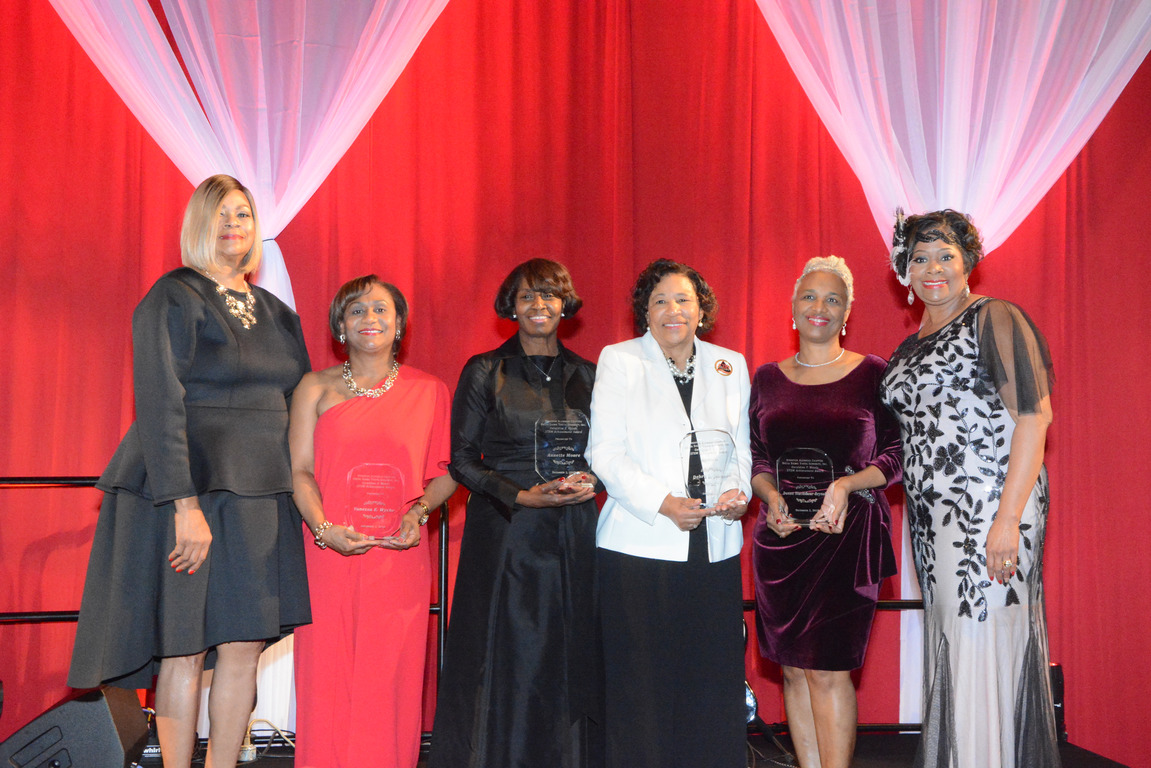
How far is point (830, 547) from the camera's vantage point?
2.63m

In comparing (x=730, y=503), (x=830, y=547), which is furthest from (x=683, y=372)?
(x=830, y=547)

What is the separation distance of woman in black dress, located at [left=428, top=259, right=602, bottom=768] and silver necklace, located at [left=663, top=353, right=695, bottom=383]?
0.28 m

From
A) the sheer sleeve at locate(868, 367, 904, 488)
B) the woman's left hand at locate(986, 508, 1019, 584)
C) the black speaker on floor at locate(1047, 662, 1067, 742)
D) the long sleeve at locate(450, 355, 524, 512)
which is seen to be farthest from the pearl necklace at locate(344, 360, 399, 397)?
the black speaker on floor at locate(1047, 662, 1067, 742)

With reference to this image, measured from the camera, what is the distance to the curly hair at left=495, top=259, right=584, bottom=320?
106 inches

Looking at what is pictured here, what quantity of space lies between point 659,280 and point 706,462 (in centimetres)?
65

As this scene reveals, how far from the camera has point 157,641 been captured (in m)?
2.25

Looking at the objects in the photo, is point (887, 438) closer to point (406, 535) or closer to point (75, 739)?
point (406, 535)

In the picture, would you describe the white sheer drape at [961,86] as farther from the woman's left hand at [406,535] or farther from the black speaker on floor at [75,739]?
the black speaker on floor at [75,739]

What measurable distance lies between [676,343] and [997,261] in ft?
7.00

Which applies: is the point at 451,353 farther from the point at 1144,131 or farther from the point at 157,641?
the point at 1144,131

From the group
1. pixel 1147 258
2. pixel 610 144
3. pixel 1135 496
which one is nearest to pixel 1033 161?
pixel 1147 258

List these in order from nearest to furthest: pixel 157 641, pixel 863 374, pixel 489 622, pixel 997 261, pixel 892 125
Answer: pixel 157 641 → pixel 489 622 → pixel 863 374 → pixel 892 125 → pixel 997 261

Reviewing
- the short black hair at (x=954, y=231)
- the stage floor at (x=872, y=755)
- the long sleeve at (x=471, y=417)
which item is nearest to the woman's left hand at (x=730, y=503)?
the long sleeve at (x=471, y=417)

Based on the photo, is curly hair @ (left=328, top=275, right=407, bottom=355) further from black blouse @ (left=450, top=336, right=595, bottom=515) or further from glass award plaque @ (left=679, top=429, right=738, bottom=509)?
glass award plaque @ (left=679, top=429, right=738, bottom=509)
